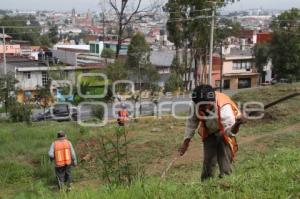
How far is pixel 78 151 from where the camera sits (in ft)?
35.3

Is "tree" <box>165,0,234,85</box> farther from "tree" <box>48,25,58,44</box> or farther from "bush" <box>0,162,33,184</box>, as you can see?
"tree" <box>48,25,58,44</box>

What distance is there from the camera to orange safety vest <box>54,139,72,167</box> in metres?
8.56

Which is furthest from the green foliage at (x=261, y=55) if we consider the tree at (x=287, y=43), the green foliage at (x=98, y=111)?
the green foliage at (x=98, y=111)

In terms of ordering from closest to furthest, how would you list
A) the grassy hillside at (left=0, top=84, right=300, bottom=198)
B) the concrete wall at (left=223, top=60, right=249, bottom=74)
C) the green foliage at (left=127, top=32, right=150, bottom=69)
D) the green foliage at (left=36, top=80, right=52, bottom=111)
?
1. the grassy hillside at (left=0, top=84, right=300, bottom=198)
2. the green foliage at (left=36, top=80, right=52, bottom=111)
3. the green foliage at (left=127, top=32, right=150, bottom=69)
4. the concrete wall at (left=223, top=60, right=249, bottom=74)

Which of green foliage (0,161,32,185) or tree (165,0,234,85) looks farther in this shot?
tree (165,0,234,85)

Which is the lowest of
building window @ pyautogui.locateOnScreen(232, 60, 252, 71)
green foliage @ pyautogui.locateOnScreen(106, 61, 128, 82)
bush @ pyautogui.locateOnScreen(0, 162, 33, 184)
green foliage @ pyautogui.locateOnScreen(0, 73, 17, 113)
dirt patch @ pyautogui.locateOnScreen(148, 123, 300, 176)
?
bush @ pyautogui.locateOnScreen(0, 162, 33, 184)

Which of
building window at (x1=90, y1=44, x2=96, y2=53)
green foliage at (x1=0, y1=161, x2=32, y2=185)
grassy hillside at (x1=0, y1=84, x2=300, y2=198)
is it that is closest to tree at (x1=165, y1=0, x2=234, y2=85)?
grassy hillside at (x1=0, y1=84, x2=300, y2=198)

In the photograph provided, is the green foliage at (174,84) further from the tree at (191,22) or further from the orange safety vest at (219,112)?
the orange safety vest at (219,112)

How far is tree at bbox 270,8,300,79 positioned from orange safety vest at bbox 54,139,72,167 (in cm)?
3124

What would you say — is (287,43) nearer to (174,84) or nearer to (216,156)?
(174,84)

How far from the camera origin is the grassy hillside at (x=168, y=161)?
3.94 m

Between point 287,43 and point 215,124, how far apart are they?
113 feet

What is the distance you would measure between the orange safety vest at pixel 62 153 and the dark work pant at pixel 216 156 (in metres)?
3.76

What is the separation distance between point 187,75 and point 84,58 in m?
15.6
